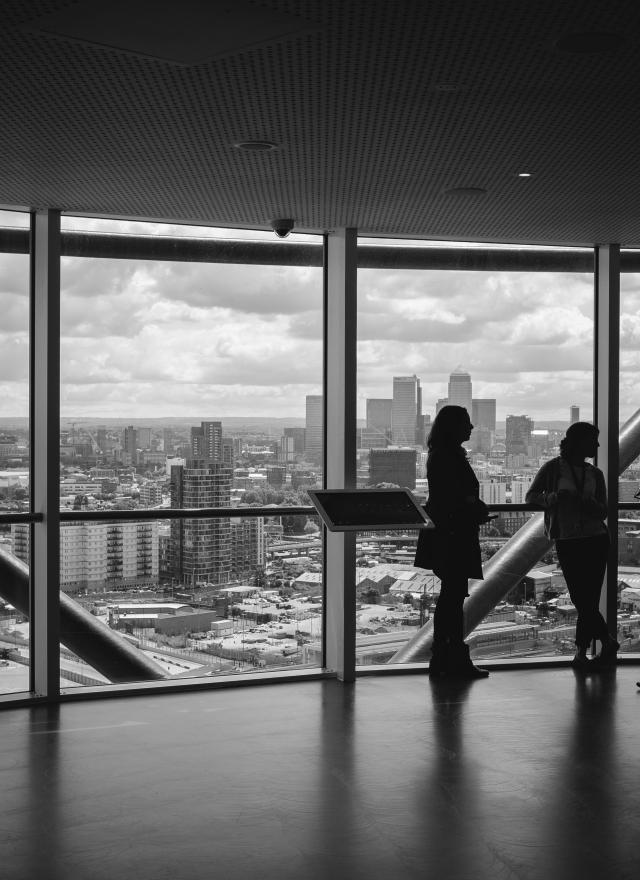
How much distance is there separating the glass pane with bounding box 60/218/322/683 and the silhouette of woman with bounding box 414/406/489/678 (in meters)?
0.89

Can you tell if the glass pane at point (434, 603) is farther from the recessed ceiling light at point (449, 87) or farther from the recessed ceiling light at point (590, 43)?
the recessed ceiling light at point (590, 43)

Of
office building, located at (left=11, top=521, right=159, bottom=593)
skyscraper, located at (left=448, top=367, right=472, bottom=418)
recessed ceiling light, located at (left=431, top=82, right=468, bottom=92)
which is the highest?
recessed ceiling light, located at (left=431, top=82, right=468, bottom=92)

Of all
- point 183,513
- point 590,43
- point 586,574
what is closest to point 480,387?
point 586,574

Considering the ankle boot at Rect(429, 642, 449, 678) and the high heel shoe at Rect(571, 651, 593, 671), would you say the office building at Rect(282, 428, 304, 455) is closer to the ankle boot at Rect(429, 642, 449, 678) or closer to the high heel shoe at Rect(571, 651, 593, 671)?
the ankle boot at Rect(429, 642, 449, 678)

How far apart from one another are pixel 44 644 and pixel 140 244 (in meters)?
2.77

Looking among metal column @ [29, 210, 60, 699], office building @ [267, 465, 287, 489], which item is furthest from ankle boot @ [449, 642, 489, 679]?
metal column @ [29, 210, 60, 699]

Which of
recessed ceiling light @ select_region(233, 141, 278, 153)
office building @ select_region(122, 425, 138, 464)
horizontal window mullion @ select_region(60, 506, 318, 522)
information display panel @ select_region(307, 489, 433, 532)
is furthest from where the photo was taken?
office building @ select_region(122, 425, 138, 464)

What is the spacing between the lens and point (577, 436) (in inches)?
291

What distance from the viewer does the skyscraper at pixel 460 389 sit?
7879 millimetres

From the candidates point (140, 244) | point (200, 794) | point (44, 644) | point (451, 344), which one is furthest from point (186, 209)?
point (200, 794)

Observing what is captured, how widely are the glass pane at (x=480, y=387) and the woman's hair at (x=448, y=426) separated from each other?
54 centimetres

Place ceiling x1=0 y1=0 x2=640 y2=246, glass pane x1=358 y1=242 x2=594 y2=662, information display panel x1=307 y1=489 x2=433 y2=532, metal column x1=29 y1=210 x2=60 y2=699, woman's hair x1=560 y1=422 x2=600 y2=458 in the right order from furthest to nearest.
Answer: glass pane x1=358 y1=242 x2=594 y2=662
woman's hair x1=560 y1=422 x2=600 y2=458
information display panel x1=307 y1=489 x2=433 y2=532
metal column x1=29 y1=210 x2=60 y2=699
ceiling x1=0 y1=0 x2=640 y2=246

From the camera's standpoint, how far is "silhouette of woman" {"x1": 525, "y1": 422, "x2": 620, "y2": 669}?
24.2 feet

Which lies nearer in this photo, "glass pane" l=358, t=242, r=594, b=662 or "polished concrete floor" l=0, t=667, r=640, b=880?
"polished concrete floor" l=0, t=667, r=640, b=880
